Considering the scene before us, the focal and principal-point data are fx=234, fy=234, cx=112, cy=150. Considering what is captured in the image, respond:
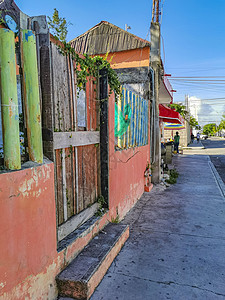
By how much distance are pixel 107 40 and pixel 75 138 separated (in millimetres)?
7526

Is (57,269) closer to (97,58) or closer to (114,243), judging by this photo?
(114,243)

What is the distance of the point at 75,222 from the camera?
2.90 meters

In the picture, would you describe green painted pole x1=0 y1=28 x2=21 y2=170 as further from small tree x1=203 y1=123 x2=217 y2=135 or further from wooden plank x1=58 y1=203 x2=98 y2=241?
small tree x1=203 y1=123 x2=217 y2=135

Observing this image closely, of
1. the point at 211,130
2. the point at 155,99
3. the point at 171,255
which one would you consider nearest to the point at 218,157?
the point at 155,99

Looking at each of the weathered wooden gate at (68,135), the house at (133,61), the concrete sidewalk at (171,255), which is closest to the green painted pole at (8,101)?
the weathered wooden gate at (68,135)

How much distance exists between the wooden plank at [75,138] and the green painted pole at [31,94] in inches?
13.2

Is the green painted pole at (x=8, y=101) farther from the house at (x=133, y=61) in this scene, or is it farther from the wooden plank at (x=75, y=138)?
the house at (x=133, y=61)

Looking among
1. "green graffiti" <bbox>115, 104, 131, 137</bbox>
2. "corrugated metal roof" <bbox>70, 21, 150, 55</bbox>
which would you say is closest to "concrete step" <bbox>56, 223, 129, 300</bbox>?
"green graffiti" <bbox>115, 104, 131, 137</bbox>

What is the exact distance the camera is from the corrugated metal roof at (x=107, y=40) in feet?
29.3

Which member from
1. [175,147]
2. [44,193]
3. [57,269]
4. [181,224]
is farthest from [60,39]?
[175,147]

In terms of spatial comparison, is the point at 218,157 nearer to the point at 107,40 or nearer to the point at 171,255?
the point at 107,40

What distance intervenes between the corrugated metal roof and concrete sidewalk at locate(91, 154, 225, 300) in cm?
619

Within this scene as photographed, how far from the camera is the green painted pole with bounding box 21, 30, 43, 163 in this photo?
2.04 m

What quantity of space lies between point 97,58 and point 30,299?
311 cm
